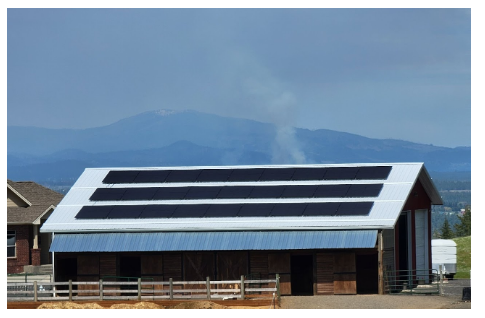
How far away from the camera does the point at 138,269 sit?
43875mm

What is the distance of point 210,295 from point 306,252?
5.36 meters

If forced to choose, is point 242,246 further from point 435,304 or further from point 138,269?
point 435,304

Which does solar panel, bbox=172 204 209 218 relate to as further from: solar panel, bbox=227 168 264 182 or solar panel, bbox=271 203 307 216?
solar panel, bbox=271 203 307 216

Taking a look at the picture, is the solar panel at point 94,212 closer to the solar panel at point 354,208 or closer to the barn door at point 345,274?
the solar panel at point 354,208

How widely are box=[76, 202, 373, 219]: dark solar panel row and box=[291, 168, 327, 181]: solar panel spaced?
113 inches

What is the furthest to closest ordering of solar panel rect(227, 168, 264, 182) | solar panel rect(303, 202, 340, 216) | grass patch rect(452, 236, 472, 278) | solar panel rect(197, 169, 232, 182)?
grass patch rect(452, 236, 472, 278) → solar panel rect(197, 169, 232, 182) → solar panel rect(227, 168, 264, 182) → solar panel rect(303, 202, 340, 216)

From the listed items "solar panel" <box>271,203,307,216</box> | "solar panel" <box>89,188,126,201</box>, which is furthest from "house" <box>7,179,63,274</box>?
"solar panel" <box>271,203,307,216</box>

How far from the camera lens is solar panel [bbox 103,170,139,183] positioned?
48.3 meters

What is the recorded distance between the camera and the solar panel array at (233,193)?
43875 millimetres

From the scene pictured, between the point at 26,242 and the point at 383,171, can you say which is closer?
the point at 383,171
